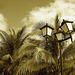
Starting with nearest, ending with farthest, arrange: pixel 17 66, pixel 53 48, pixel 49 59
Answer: pixel 49 59, pixel 17 66, pixel 53 48

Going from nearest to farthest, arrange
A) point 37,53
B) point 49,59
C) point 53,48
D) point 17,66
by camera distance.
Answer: point 37,53
point 49,59
point 17,66
point 53,48

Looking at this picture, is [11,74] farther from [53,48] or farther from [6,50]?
[53,48]

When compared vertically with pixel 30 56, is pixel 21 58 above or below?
below

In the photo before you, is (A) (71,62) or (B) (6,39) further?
(B) (6,39)

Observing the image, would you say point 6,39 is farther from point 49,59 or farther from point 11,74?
point 49,59

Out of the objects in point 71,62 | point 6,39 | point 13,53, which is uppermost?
point 6,39

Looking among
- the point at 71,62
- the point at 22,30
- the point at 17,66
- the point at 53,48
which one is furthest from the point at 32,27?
the point at 71,62

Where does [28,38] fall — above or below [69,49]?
above

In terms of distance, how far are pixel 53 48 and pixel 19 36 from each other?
2.62m

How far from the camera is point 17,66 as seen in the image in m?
9.32

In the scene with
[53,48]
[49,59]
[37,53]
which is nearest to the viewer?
[37,53]

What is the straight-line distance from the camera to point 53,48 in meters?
10.3

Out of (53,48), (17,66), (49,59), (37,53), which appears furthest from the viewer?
(53,48)

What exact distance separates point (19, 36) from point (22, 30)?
1.68 ft
